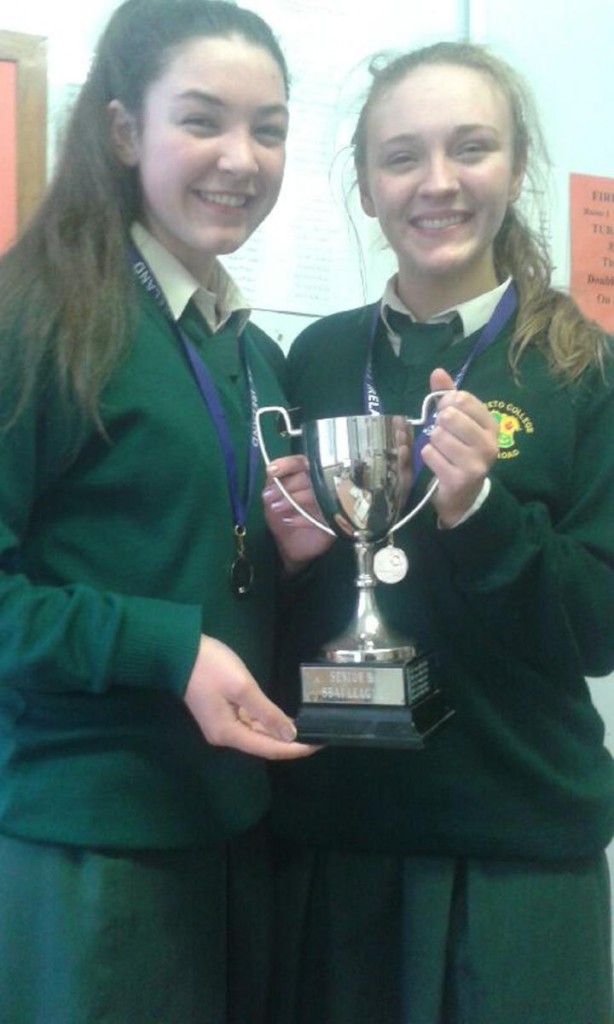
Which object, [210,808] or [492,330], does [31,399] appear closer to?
[210,808]

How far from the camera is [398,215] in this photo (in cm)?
120

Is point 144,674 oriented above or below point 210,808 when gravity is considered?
above

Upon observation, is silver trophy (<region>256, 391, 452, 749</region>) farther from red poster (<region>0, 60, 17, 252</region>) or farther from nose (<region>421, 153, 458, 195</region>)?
red poster (<region>0, 60, 17, 252</region>)

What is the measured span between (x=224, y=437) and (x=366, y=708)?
0.30 m

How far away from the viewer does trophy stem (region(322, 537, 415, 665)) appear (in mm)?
973

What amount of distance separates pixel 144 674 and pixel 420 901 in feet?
1.38

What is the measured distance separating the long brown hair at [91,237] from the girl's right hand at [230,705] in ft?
0.79

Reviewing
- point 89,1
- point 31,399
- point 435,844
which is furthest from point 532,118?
point 435,844

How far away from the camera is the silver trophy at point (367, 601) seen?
37.0 inches

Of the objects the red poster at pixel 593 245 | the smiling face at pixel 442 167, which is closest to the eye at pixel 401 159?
the smiling face at pixel 442 167

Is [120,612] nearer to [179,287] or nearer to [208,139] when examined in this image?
[179,287]

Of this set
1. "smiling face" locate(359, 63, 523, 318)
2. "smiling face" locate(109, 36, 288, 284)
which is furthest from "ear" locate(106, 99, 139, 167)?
"smiling face" locate(359, 63, 523, 318)

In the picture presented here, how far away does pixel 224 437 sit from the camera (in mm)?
1041

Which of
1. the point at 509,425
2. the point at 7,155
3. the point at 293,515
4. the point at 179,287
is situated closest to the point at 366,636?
the point at 293,515
